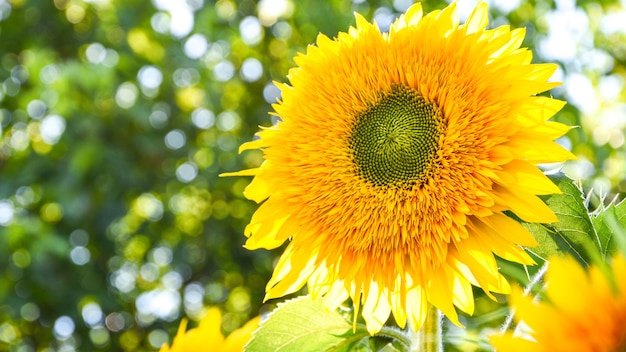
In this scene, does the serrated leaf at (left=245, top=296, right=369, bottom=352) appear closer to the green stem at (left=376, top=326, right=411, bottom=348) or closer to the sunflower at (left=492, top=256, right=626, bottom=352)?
the green stem at (left=376, top=326, right=411, bottom=348)

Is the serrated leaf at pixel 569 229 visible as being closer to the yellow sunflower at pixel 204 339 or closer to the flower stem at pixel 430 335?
the flower stem at pixel 430 335

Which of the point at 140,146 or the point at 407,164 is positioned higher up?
the point at 407,164

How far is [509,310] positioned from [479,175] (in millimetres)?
109

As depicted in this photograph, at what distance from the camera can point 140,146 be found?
295 centimetres

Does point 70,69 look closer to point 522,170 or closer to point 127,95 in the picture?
point 127,95

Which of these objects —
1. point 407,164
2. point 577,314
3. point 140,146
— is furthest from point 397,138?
point 140,146

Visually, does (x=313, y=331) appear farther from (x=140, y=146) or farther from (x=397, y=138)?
(x=140, y=146)

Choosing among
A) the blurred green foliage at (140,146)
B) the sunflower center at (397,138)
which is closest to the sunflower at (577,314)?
the sunflower center at (397,138)

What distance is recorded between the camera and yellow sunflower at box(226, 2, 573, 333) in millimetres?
611

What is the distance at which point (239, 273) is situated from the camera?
10.8 feet

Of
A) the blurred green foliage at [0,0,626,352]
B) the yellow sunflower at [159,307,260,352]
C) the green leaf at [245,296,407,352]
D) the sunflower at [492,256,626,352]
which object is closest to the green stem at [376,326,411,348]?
the green leaf at [245,296,407,352]

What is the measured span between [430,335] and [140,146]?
2.48m

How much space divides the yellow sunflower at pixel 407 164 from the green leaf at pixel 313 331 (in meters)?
0.02

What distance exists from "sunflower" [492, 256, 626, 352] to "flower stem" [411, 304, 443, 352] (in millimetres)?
238
